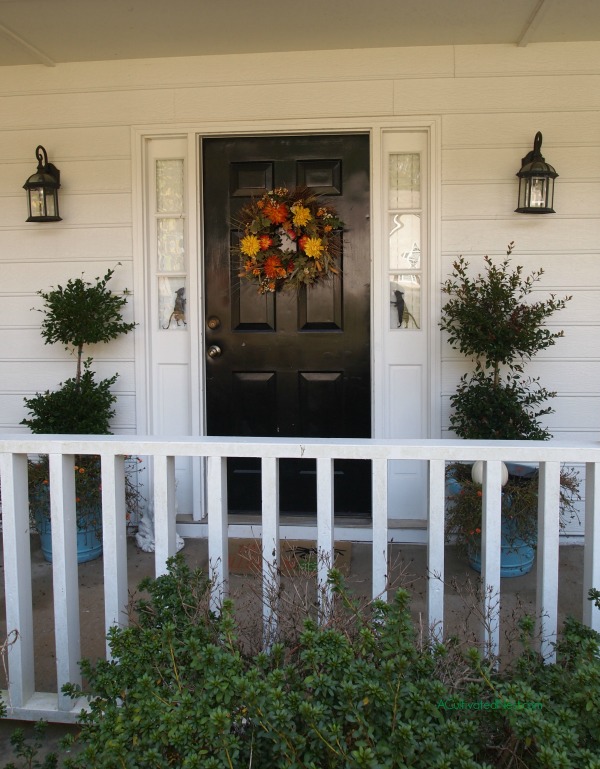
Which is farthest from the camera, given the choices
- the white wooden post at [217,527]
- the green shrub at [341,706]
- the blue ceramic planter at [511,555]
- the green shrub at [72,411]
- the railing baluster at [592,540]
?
the green shrub at [72,411]

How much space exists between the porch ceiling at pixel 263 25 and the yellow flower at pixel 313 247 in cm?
93

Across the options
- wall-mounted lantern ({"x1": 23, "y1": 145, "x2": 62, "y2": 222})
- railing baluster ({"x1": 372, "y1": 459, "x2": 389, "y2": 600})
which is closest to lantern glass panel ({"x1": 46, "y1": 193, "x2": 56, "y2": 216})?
wall-mounted lantern ({"x1": 23, "y1": 145, "x2": 62, "y2": 222})

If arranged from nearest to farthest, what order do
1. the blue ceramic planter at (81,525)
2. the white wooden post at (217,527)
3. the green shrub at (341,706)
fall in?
the green shrub at (341,706) < the white wooden post at (217,527) < the blue ceramic planter at (81,525)

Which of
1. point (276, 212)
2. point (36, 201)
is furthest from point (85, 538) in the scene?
point (276, 212)

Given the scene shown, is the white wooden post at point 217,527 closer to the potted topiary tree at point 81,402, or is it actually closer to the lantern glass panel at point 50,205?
the potted topiary tree at point 81,402

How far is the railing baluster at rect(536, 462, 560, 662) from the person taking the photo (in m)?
1.70

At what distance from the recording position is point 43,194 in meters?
3.54

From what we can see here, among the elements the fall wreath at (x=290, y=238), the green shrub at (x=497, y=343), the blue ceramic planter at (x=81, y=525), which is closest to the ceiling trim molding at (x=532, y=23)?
the green shrub at (x=497, y=343)

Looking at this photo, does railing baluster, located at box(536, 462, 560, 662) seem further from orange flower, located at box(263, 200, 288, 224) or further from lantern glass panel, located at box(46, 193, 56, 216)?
lantern glass panel, located at box(46, 193, 56, 216)

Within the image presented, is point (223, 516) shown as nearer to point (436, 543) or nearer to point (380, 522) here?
point (380, 522)

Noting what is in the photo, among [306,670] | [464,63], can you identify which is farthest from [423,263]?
[306,670]

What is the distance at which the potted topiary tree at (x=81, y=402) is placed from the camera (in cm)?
328

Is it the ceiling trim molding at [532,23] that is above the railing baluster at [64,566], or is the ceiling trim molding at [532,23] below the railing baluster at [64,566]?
above

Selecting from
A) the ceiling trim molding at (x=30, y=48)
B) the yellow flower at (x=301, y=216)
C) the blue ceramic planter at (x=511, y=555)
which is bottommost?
the blue ceramic planter at (x=511, y=555)
